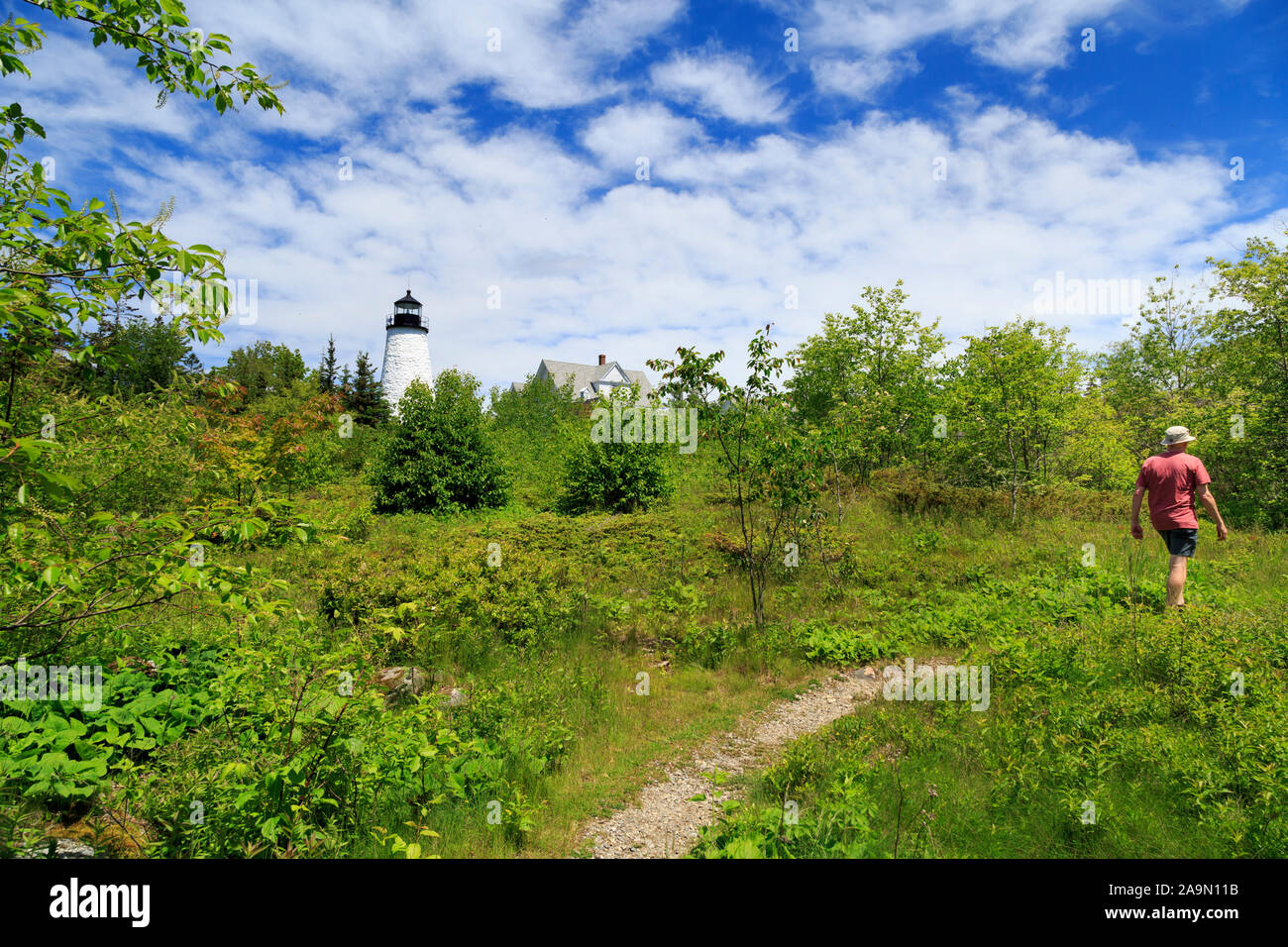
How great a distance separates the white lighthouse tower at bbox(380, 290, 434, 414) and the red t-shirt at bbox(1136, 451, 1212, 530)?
38.5m

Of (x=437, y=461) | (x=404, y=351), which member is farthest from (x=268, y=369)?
(x=437, y=461)

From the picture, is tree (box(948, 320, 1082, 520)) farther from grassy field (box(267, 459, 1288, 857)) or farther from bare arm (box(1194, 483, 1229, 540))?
bare arm (box(1194, 483, 1229, 540))

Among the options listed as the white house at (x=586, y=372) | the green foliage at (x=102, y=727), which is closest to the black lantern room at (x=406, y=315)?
the white house at (x=586, y=372)

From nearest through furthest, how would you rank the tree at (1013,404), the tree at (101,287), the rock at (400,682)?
the tree at (101,287)
the rock at (400,682)
the tree at (1013,404)

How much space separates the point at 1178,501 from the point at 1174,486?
190 millimetres

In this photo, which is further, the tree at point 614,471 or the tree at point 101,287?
the tree at point 614,471

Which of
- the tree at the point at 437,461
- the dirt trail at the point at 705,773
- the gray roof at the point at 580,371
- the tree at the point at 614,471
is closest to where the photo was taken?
the dirt trail at the point at 705,773

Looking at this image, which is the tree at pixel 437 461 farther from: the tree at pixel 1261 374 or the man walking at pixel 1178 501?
the tree at pixel 1261 374

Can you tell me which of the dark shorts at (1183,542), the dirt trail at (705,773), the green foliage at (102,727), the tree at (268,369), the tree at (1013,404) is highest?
the tree at (268,369)

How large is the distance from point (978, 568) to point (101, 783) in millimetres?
11109

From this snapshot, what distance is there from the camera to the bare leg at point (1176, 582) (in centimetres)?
696
